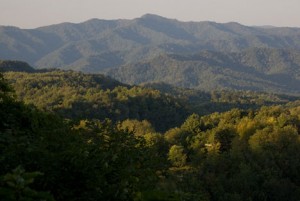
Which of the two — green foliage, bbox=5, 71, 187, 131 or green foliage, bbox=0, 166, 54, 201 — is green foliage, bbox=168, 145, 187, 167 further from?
green foliage, bbox=5, 71, 187, 131

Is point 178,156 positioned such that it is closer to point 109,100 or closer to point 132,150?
point 132,150

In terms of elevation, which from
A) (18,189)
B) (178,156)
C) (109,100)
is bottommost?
(109,100)

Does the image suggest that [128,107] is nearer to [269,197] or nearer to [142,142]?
[269,197]

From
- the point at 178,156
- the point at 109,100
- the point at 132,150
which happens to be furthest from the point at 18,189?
the point at 109,100

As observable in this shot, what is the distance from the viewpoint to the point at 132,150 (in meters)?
20.4

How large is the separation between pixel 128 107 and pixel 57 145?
13975 centimetres

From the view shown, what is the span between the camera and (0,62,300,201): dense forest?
43.9 ft

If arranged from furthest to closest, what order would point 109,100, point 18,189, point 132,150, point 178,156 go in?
point 109,100, point 178,156, point 132,150, point 18,189

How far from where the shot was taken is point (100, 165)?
14883mm

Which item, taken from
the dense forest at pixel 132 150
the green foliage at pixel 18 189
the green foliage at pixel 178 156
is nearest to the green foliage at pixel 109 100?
the dense forest at pixel 132 150

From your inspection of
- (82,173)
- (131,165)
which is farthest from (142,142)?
(82,173)

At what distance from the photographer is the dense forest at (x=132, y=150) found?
43.9ft

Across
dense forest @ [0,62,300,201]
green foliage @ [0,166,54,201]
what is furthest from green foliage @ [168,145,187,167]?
green foliage @ [0,166,54,201]

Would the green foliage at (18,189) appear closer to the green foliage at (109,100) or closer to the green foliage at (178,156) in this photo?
the green foliage at (178,156)
